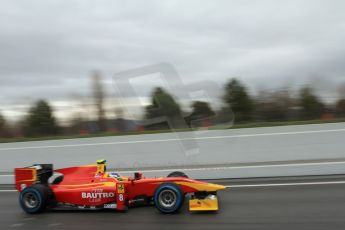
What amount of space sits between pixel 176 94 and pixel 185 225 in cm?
530

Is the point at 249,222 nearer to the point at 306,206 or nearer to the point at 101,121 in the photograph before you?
the point at 306,206

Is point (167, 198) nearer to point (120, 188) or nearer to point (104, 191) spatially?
point (120, 188)

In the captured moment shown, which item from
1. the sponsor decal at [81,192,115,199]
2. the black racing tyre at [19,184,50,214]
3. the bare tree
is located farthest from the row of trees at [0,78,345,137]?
the black racing tyre at [19,184,50,214]

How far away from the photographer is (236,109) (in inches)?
528

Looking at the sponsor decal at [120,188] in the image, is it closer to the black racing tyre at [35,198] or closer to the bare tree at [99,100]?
the black racing tyre at [35,198]

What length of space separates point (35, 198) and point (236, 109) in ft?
25.9

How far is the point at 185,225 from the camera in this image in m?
5.93

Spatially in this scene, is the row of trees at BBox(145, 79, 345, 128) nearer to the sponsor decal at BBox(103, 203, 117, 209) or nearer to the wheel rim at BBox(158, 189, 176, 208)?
the sponsor decal at BBox(103, 203, 117, 209)

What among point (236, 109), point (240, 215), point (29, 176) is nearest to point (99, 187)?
point (29, 176)

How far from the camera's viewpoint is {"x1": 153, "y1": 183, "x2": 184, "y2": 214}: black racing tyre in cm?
658

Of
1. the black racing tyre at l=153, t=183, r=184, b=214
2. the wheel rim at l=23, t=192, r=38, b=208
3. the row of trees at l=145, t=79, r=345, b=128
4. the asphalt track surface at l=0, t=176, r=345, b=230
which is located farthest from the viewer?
the row of trees at l=145, t=79, r=345, b=128

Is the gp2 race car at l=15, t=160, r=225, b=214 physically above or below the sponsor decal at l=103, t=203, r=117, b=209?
above

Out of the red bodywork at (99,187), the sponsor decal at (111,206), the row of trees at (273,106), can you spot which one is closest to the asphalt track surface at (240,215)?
the sponsor decal at (111,206)

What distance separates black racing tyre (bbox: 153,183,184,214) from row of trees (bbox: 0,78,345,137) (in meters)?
4.79
